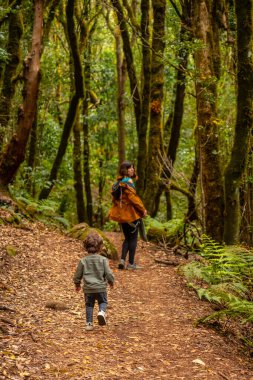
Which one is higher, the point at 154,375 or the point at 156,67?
the point at 156,67

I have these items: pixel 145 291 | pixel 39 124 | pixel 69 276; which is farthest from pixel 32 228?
pixel 39 124

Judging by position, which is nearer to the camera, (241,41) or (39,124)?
(241,41)

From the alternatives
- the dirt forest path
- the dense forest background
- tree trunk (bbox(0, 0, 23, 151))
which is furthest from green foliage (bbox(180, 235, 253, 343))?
tree trunk (bbox(0, 0, 23, 151))

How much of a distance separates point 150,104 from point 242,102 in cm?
638

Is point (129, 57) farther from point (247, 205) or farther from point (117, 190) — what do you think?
point (117, 190)

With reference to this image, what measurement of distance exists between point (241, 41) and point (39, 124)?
507 inches

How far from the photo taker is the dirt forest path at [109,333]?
4832 mm

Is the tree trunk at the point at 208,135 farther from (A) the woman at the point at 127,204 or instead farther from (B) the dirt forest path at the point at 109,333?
(B) the dirt forest path at the point at 109,333

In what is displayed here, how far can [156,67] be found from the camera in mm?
14492

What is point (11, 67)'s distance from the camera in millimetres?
13484

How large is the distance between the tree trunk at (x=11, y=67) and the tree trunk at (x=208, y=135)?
5148mm

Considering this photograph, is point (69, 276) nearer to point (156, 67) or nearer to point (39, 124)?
point (156, 67)

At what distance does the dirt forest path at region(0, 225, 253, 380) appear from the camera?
4.83 meters

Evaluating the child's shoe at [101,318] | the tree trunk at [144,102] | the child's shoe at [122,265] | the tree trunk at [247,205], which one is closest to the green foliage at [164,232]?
the tree trunk at [247,205]
